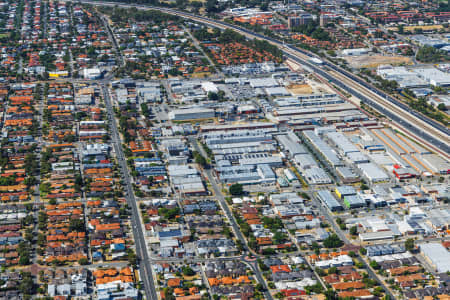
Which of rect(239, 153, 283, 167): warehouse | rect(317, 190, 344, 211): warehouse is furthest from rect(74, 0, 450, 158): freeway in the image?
rect(239, 153, 283, 167): warehouse

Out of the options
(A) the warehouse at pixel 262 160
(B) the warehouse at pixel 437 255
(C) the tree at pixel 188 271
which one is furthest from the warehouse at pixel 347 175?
(C) the tree at pixel 188 271

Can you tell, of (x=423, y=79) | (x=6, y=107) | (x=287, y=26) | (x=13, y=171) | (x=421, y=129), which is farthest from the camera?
(x=287, y=26)

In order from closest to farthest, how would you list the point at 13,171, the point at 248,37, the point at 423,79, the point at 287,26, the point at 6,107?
the point at 13,171 → the point at 6,107 → the point at 423,79 → the point at 248,37 → the point at 287,26

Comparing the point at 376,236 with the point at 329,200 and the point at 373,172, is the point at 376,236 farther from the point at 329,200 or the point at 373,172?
the point at 373,172

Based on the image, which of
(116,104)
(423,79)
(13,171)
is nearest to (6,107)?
(116,104)

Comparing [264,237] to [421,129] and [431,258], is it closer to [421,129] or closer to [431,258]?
[431,258]

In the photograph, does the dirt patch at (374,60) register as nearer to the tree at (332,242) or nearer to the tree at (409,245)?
the tree at (409,245)
